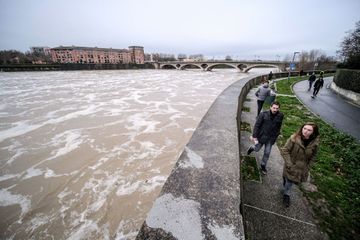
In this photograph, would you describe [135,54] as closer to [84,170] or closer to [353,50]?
[353,50]

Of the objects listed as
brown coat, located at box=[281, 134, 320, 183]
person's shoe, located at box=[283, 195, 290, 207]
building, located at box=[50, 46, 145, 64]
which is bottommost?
person's shoe, located at box=[283, 195, 290, 207]

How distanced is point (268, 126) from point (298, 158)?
956 millimetres

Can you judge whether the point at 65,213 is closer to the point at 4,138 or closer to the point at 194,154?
the point at 194,154

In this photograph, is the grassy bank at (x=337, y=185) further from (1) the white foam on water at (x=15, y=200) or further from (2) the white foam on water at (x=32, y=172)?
(2) the white foam on water at (x=32, y=172)

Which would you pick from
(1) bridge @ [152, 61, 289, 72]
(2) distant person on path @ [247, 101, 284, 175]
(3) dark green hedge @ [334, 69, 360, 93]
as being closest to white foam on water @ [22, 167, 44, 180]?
(2) distant person on path @ [247, 101, 284, 175]

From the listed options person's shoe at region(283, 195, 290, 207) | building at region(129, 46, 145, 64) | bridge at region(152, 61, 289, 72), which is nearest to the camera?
person's shoe at region(283, 195, 290, 207)

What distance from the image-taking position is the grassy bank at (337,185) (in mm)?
2688

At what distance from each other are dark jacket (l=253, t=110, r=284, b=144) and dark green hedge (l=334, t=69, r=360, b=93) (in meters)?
13.0

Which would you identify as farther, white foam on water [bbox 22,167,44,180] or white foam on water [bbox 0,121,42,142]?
white foam on water [bbox 0,121,42,142]

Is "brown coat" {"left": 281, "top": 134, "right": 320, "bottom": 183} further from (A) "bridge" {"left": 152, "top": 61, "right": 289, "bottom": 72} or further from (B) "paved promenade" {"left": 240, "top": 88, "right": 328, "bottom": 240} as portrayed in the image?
(A) "bridge" {"left": 152, "top": 61, "right": 289, "bottom": 72}

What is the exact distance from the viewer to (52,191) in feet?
16.1

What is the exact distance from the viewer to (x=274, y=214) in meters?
2.79

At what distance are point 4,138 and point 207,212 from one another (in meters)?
10.4

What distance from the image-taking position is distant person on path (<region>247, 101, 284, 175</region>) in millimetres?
3590
